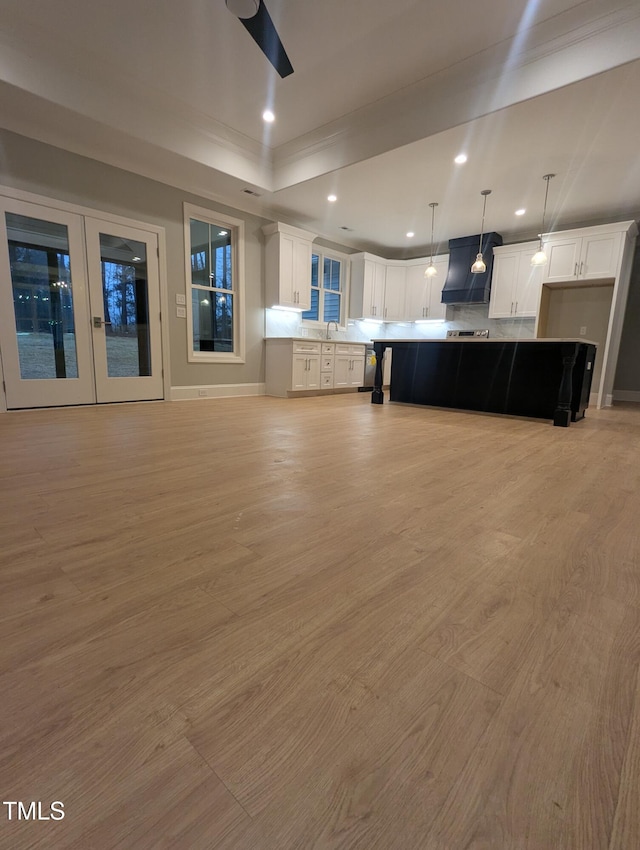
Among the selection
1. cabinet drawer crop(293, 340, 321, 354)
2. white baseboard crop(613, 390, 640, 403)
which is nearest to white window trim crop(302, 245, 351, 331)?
cabinet drawer crop(293, 340, 321, 354)

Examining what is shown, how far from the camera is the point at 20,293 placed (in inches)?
162

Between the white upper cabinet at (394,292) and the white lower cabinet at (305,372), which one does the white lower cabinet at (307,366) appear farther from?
Answer: the white upper cabinet at (394,292)

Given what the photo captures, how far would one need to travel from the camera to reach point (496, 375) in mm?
4652

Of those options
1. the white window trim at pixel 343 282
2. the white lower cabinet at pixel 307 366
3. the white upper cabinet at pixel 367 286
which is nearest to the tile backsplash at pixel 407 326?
the white window trim at pixel 343 282

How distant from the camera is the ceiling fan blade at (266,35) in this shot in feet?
6.97

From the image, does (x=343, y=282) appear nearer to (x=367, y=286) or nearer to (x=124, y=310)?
(x=367, y=286)

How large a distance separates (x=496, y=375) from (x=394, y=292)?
4.22 meters

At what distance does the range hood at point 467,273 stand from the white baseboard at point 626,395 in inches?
106

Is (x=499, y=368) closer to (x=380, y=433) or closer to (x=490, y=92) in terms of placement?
(x=380, y=433)

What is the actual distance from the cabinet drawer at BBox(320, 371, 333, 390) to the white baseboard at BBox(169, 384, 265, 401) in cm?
101

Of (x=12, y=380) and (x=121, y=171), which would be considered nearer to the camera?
(x=12, y=380)

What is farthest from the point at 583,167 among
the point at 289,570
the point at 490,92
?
the point at 289,570

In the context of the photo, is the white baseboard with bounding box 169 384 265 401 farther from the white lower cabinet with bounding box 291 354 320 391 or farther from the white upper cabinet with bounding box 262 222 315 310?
the white upper cabinet with bounding box 262 222 315 310

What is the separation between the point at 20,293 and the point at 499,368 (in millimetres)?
5413
